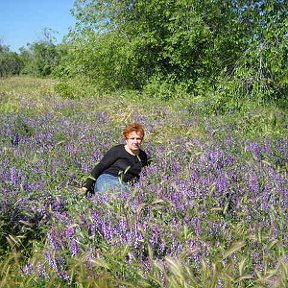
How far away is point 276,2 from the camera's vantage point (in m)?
9.53

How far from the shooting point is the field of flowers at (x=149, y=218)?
236 cm

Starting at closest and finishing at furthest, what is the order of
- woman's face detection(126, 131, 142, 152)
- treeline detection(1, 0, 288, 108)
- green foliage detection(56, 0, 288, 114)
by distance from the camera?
woman's face detection(126, 131, 142, 152), green foliage detection(56, 0, 288, 114), treeline detection(1, 0, 288, 108)

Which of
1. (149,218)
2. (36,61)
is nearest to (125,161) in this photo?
(149,218)

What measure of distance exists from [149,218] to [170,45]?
11785 millimetres

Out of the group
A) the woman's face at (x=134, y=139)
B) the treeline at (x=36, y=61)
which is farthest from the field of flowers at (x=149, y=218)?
the treeline at (x=36, y=61)

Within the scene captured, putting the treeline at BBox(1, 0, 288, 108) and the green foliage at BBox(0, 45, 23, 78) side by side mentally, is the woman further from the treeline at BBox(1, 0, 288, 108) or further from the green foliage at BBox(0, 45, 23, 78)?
the green foliage at BBox(0, 45, 23, 78)

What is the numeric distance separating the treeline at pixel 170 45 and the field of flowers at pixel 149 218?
4426 mm

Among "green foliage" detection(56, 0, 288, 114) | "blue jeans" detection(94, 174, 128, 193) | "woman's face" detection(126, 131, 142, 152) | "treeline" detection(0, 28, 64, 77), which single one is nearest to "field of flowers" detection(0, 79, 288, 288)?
"blue jeans" detection(94, 174, 128, 193)

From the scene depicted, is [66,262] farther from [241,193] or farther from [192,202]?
[241,193]

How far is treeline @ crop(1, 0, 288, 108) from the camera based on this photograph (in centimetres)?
1080

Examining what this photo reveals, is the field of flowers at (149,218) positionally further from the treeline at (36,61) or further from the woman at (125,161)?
the treeline at (36,61)

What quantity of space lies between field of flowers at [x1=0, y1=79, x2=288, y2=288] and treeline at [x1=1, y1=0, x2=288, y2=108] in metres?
4.43

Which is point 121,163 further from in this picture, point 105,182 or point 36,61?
point 36,61

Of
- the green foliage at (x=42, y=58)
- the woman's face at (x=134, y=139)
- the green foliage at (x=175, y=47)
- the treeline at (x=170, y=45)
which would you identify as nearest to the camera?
the woman's face at (x=134, y=139)
